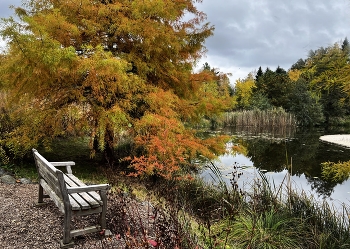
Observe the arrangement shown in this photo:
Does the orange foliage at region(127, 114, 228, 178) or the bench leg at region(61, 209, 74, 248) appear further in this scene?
the orange foliage at region(127, 114, 228, 178)

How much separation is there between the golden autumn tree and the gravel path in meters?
1.74

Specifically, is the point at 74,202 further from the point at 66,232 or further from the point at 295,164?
the point at 295,164

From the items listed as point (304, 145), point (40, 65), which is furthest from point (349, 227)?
point (304, 145)

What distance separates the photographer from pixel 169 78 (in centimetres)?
761

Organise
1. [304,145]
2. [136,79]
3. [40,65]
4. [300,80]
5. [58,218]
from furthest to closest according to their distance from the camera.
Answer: [300,80] → [304,145] → [136,79] → [40,65] → [58,218]

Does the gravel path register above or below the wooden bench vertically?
below

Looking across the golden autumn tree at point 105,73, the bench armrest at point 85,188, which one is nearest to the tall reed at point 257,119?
the golden autumn tree at point 105,73

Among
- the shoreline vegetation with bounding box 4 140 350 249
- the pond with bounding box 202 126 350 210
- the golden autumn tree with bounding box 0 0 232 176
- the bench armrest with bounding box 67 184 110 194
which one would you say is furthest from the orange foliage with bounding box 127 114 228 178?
Result: the bench armrest with bounding box 67 184 110 194

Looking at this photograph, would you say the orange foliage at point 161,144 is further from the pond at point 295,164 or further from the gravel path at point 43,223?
the pond at point 295,164

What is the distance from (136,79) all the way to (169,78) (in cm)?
160

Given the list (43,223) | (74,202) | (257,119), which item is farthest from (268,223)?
(257,119)

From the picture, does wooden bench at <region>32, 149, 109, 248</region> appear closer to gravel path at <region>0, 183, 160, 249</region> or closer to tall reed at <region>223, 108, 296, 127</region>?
gravel path at <region>0, 183, 160, 249</region>

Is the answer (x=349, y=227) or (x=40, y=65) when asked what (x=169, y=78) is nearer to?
(x=40, y=65)

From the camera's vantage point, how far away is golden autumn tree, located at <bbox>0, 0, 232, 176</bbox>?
17.6 ft
